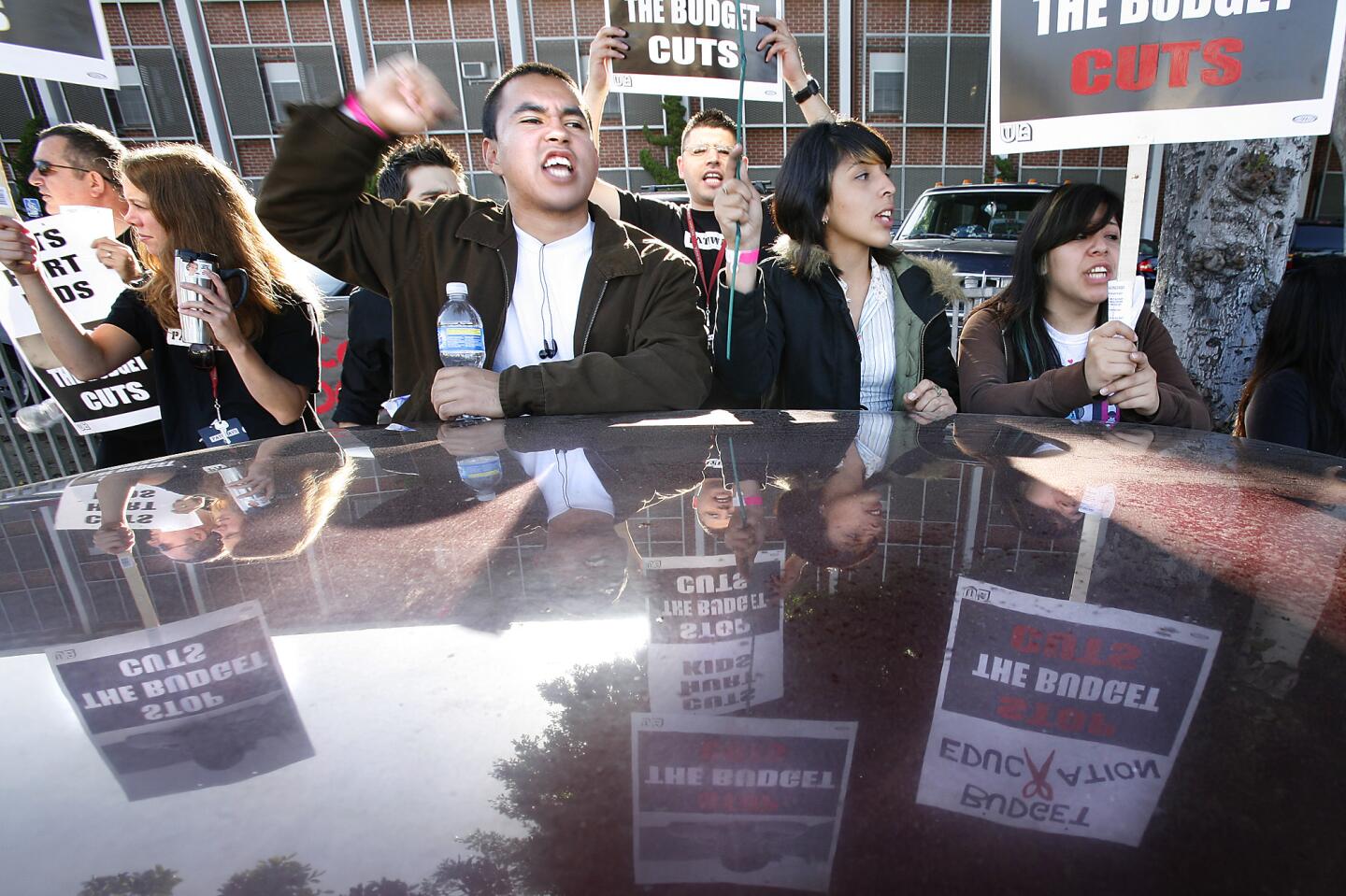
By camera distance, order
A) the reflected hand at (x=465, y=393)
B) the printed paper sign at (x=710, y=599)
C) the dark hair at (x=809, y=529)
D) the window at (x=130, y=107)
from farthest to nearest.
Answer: the window at (x=130, y=107)
the reflected hand at (x=465, y=393)
the dark hair at (x=809, y=529)
the printed paper sign at (x=710, y=599)

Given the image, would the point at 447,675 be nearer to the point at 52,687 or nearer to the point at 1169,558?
the point at 52,687

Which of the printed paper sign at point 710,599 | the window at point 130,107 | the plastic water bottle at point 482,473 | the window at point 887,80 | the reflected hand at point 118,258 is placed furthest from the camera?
the window at point 887,80

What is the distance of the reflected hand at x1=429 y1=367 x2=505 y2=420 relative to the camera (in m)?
1.86

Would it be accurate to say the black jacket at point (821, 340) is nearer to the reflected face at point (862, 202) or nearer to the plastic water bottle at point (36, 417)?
the reflected face at point (862, 202)

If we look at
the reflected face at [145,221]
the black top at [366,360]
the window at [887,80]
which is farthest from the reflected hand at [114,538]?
the window at [887,80]

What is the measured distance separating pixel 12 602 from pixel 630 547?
72 centimetres

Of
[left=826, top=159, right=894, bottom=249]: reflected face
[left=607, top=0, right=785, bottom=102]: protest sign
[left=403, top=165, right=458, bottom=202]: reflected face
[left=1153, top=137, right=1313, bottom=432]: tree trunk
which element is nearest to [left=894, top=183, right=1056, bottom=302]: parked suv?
[left=1153, top=137, right=1313, bottom=432]: tree trunk

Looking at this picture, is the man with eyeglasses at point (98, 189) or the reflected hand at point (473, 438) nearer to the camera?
the reflected hand at point (473, 438)

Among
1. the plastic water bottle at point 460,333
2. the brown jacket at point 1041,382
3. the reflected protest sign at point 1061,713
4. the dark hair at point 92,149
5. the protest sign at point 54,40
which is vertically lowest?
the brown jacket at point 1041,382

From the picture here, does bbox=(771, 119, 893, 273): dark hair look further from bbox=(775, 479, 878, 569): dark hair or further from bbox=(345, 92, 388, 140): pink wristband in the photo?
bbox=(775, 479, 878, 569): dark hair

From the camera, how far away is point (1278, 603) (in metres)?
0.75

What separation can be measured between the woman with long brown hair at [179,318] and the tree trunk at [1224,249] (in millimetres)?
3829

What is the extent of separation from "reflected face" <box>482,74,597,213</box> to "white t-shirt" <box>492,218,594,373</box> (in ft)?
0.47

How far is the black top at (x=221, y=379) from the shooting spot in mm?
2607
